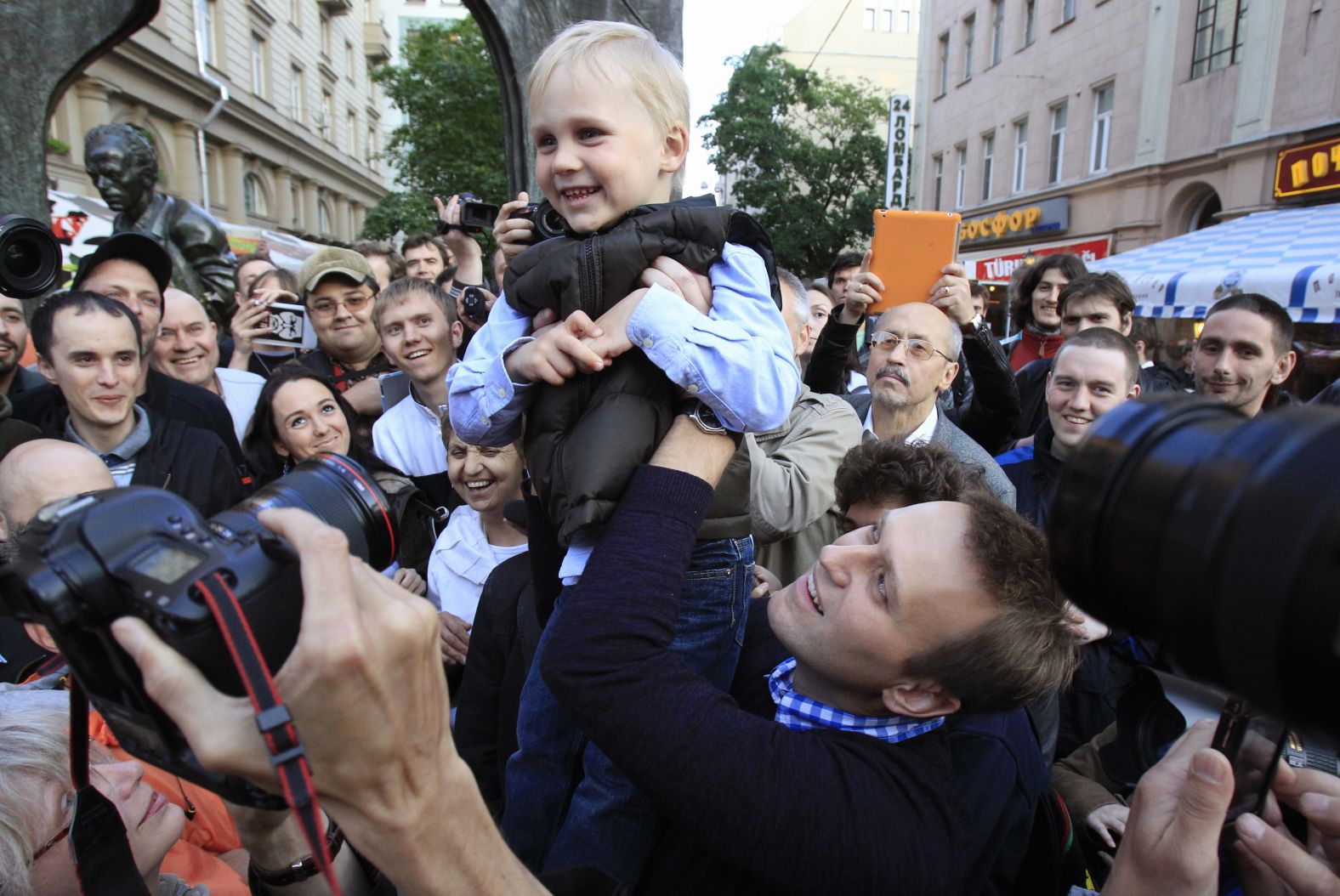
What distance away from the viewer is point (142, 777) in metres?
1.55

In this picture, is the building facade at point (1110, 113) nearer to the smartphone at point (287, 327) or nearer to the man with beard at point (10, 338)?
the smartphone at point (287, 327)

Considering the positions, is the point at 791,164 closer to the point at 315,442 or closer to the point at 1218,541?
the point at 315,442

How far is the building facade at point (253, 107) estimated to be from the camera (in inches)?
719

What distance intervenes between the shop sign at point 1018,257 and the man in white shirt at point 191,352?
16.1 m

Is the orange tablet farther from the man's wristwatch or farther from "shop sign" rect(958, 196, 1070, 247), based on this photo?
"shop sign" rect(958, 196, 1070, 247)

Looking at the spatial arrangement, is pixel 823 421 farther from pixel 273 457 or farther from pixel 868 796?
pixel 273 457

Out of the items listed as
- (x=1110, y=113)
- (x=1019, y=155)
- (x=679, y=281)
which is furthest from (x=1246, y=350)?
(x=1019, y=155)

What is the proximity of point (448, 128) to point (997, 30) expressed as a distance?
15324mm

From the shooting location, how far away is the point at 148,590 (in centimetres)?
79

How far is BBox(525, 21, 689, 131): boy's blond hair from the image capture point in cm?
158

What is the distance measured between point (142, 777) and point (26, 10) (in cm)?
355

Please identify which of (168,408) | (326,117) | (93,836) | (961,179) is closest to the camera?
(93,836)

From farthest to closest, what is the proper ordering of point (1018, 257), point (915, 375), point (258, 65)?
point (258, 65)
point (1018, 257)
point (915, 375)

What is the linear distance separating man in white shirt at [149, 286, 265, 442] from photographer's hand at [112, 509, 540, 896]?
3312 mm
